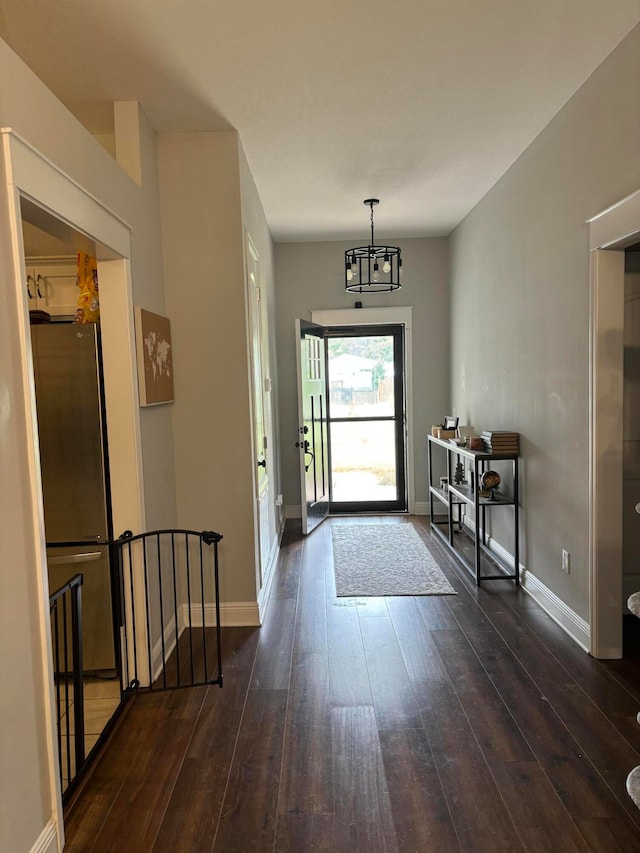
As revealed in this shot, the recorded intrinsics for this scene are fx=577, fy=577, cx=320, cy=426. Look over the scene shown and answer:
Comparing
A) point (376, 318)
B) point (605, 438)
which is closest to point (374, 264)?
point (376, 318)

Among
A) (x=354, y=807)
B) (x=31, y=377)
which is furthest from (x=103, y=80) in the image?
(x=354, y=807)

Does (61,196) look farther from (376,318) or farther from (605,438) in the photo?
(376,318)

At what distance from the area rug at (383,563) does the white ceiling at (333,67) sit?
2.87 m

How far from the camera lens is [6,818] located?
1.51 m

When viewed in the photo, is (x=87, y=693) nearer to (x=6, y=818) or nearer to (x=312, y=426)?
(x=6, y=818)

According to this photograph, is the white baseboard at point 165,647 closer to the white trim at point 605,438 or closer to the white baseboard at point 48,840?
the white baseboard at point 48,840

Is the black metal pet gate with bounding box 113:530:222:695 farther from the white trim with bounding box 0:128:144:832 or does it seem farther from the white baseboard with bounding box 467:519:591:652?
the white baseboard with bounding box 467:519:591:652

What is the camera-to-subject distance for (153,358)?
2.92 m

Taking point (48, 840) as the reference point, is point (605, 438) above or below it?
above

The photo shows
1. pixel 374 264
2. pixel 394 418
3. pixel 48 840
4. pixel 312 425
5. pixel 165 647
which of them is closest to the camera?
pixel 48 840

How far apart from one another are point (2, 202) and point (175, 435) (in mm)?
1891

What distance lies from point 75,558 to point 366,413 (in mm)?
4000

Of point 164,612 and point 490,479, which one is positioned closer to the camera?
point 164,612

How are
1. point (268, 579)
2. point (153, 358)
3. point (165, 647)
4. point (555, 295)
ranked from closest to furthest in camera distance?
point (153, 358), point (165, 647), point (555, 295), point (268, 579)
